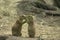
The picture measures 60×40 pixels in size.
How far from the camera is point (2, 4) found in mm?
12602

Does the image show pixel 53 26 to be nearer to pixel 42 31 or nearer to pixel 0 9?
pixel 42 31

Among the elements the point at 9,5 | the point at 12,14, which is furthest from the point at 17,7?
the point at 12,14

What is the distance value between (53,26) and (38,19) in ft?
3.92

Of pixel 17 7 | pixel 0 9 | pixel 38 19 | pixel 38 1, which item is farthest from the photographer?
pixel 38 1

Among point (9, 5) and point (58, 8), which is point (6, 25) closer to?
point (9, 5)

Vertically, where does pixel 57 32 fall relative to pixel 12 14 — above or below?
below

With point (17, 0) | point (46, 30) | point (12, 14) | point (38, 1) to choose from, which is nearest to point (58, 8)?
point (38, 1)

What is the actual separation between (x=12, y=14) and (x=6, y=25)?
1.52 meters

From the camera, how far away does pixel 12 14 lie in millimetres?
11398

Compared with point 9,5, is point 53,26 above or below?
below

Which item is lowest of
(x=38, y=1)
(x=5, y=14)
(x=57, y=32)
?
(x=57, y=32)

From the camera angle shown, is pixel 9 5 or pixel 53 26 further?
pixel 9 5

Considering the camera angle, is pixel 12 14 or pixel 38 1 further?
pixel 38 1

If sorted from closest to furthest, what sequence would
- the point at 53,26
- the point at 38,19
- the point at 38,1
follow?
the point at 53,26
the point at 38,19
the point at 38,1
